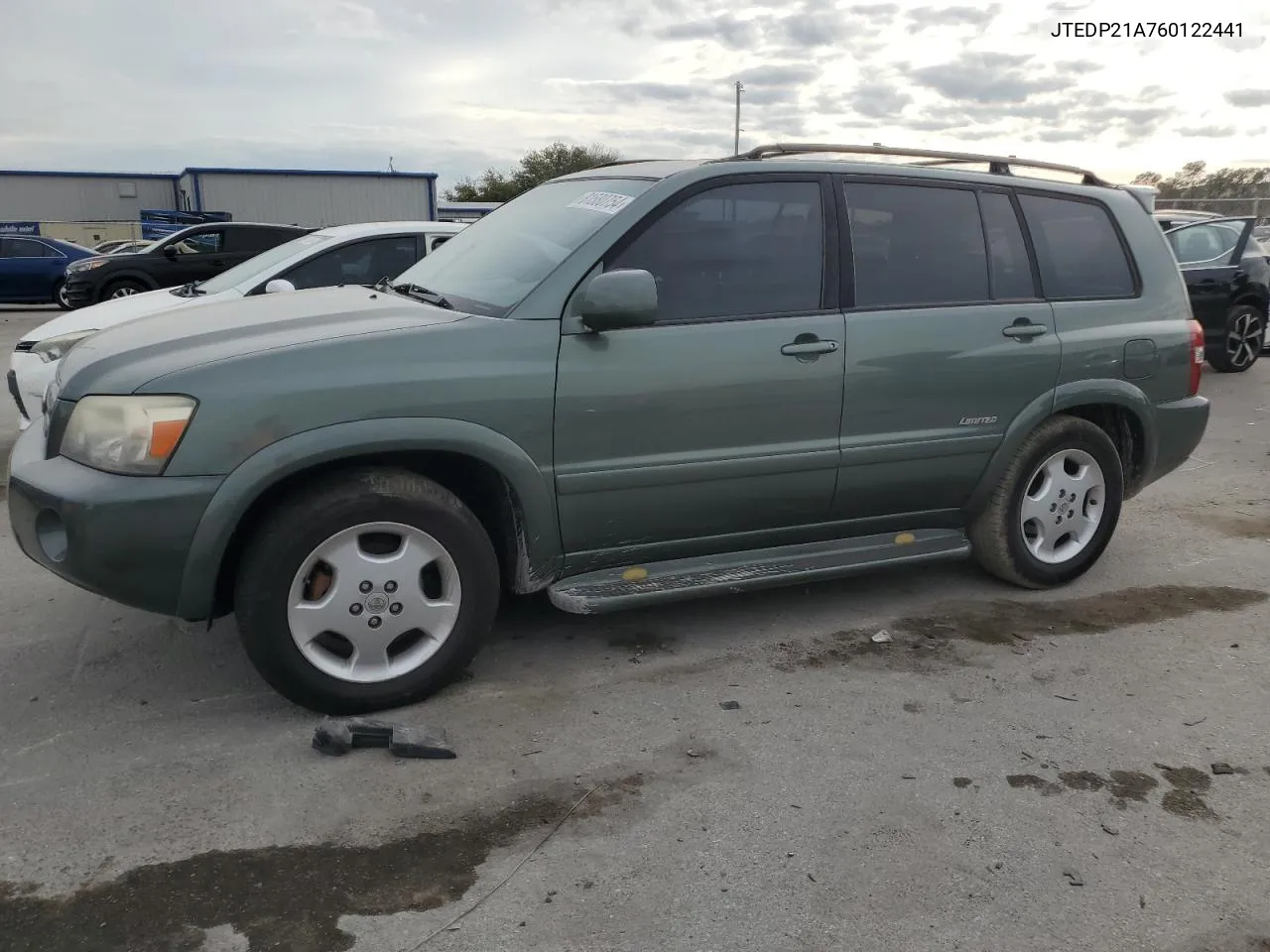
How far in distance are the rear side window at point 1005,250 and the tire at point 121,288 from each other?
12.7 m

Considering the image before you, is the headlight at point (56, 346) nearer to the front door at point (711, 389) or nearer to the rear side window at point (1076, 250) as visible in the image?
the front door at point (711, 389)

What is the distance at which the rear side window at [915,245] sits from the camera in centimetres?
396

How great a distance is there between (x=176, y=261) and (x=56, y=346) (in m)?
8.59

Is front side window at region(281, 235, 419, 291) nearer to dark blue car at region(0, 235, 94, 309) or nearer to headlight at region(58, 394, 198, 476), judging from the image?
headlight at region(58, 394, 198, 476)

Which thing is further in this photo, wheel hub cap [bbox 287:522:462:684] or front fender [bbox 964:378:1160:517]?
front fender [bbox 964:378:1160:517]

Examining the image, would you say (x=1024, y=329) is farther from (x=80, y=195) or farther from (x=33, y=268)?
(x=80, y=195)

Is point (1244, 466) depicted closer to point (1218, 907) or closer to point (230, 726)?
point (1218, 907)

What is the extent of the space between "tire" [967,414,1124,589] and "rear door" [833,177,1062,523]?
0.75 feet

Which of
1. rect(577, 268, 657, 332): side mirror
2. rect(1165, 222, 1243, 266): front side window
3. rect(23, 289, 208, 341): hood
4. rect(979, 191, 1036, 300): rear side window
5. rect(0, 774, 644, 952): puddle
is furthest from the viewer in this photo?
rect(1165, 222, 1243, 266): front side window

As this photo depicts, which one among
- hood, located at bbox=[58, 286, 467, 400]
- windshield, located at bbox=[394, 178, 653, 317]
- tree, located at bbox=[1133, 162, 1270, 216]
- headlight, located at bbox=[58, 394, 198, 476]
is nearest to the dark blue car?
windshield, located at bbox=[394, 178, 653, 317]

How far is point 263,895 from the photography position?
2.43m

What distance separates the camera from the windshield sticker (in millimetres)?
3660

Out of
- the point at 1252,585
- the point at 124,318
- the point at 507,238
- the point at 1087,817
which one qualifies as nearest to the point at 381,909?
the point at 1087,817

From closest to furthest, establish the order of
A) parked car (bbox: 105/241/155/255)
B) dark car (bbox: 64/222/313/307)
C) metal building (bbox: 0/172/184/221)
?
dark car (bbox: 64/222/313/307), parked car (bbox: 105/241/155/255), metal building (bbox: 0/172/184/221)
